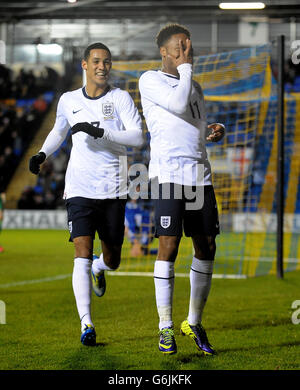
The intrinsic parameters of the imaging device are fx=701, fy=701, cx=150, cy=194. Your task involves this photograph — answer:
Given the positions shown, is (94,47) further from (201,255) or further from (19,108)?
(19,108)

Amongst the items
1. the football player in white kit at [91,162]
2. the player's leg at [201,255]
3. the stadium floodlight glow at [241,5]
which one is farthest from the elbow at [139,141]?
the stadium floodlight glow at [241,5]

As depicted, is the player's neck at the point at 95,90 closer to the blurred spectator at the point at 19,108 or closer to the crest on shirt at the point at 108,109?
the crest on shirt at the point at 108,109

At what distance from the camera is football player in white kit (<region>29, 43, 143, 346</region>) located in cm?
486

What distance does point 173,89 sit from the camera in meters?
4.41

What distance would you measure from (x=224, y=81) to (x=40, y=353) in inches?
251

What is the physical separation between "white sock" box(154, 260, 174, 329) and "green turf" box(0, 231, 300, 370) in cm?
26

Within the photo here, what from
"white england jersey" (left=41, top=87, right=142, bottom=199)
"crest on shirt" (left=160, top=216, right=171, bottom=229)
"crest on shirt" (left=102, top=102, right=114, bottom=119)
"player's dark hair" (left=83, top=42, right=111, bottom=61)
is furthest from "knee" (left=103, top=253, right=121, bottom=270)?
"player's dark hair" (left=83, top=42, right=111, bottom=61)

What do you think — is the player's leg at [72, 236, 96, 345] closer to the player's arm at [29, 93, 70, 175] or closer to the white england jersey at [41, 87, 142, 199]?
the white england jersey at [41, 87, 142, 199]

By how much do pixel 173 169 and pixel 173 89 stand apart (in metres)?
0.51

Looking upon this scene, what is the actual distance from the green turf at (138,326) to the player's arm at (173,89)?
5.17 ft

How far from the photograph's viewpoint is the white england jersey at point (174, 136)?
4.50m

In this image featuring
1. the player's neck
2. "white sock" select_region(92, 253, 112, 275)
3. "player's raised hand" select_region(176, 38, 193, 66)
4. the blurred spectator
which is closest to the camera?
"player's raised hand" select_region(176, 38, 193, 66)
